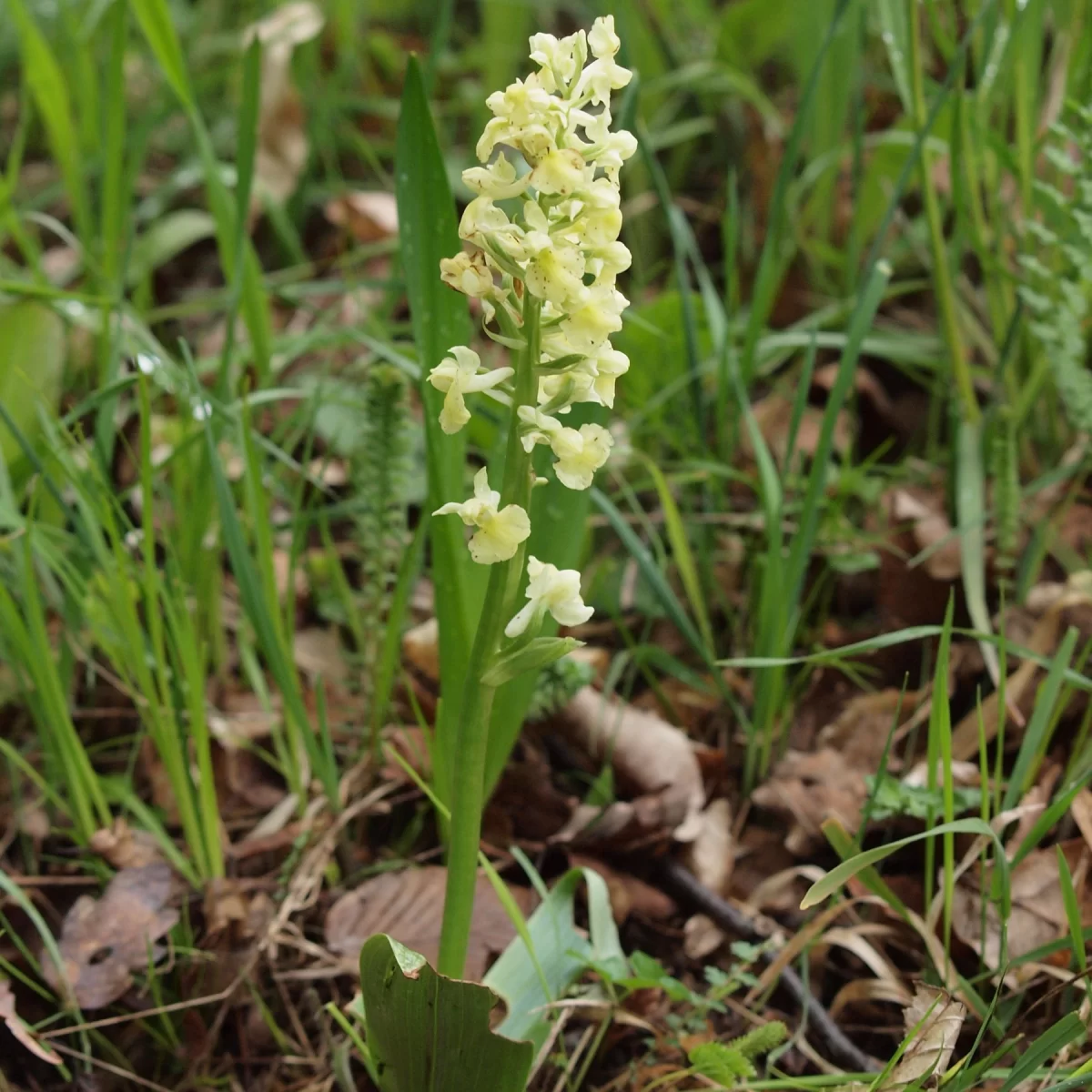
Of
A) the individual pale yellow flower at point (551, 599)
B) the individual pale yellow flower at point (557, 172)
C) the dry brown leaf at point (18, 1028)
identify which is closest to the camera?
the individual pale yellow flower at point (557, 172)

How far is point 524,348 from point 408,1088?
0.75 m

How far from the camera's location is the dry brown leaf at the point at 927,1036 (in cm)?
117

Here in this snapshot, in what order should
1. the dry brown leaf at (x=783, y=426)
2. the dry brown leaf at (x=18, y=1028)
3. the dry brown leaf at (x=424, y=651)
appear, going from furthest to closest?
the dry brown leaf at (x=783, y=426) < the dry brown leaf at (x=424, y=651) < the dry brown leaf at (x=18, y=1028)

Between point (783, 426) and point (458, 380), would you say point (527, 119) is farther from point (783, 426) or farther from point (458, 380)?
point (783, 426)

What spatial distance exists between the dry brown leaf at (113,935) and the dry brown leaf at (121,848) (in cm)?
5

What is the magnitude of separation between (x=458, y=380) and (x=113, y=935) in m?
0.87

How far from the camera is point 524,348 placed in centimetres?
107

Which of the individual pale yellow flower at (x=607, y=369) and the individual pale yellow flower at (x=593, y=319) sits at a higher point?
the individual pale yellow flower at (x=593, y=319)

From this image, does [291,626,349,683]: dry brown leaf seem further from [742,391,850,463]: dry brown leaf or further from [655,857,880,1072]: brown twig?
[742,391,850,463]: dry brown leaf

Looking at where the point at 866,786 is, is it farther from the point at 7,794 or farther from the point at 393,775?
the point at 7,794

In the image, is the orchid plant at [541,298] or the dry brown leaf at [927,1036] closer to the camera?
the orchid plant at [541,298]

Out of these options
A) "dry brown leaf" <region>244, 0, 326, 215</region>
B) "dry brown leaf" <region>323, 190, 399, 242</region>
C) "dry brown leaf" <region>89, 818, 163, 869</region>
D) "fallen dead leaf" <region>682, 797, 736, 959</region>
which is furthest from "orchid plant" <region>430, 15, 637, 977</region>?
"dry brown leaf" <region>244, 0, 326, 215</region>

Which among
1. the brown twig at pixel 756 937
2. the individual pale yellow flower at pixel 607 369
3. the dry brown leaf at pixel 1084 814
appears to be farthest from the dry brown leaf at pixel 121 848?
the dry brown leaf at pixel 1084 814

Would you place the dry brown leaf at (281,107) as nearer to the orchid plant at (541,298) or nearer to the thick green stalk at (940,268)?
the thick green stalk at (940,268)
